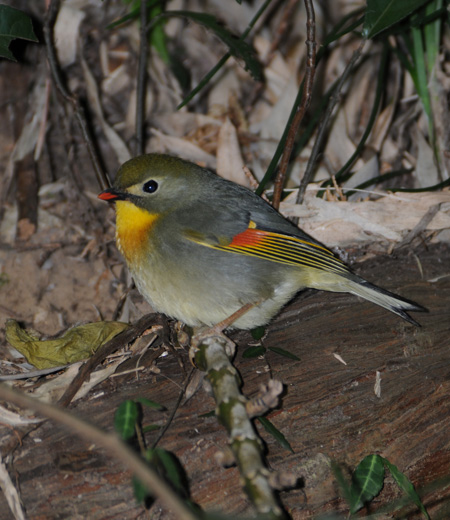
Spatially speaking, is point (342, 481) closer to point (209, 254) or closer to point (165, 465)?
point (165, 465)

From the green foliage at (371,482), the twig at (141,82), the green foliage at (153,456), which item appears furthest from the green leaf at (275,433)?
the twig at (141,82)

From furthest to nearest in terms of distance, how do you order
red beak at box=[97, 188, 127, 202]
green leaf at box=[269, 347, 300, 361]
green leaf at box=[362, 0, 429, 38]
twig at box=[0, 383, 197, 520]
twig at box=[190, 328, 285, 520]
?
green leaf at box=[362, 0, 429, 38] → red beak at box=[97, 188, 127, 202] → green leaf at box=[269, 347, 300, 361] → twig at box=[190, 328, 285, 520] → twig at box=[0, 383, 197, 520]

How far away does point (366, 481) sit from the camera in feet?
9.12

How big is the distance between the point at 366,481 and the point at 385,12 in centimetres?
291

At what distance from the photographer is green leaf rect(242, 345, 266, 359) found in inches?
128

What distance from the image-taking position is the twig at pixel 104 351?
A: 2873mm

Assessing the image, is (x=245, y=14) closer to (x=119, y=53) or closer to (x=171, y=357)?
(x=119, y=53)

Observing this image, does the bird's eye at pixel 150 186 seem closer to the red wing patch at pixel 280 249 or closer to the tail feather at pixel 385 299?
the red wing patch at pixel 280 249

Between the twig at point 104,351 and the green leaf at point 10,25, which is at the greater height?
the green leaf at point 10,25

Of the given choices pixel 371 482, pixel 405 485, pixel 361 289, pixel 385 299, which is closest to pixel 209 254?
pixel 361 289

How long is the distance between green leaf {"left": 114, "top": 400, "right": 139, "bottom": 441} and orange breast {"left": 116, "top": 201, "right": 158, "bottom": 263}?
3.98 feet

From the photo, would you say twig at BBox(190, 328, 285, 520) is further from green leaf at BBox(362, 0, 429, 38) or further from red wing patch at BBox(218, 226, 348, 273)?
green leaf at BBox(362, 0, 429, 38)

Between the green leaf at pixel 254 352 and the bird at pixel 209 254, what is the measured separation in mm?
271

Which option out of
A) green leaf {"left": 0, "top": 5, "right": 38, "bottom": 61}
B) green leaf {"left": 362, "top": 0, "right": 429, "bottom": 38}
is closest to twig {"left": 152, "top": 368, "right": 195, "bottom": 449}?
green leaf {"left": 0, "top": 5, "right": 38, "bottom": 61}
